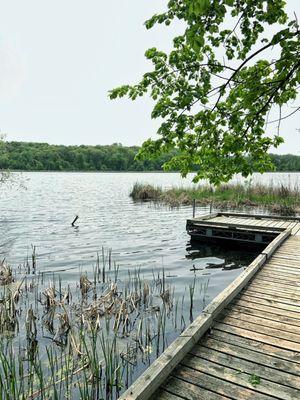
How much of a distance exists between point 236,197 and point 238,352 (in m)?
24.6

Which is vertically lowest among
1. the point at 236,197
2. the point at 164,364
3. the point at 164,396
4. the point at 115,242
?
the point at 115,242

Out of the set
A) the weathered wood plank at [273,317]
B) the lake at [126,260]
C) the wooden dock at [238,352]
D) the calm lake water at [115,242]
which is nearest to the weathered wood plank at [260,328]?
the wooden dock at [238,352]

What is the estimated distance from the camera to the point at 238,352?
408cm

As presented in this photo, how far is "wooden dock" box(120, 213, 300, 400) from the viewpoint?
331 centimetres

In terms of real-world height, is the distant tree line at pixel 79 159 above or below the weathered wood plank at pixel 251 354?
above

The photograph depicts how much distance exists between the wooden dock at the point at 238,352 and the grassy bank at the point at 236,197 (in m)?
18.4

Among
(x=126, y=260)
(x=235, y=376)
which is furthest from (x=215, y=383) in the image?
(x=126, y=260)

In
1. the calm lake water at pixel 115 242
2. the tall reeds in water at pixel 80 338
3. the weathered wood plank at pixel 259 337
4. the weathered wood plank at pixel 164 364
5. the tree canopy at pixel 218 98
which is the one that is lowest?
the calm lake water at pixel 115 242

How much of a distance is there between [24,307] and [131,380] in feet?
12.6

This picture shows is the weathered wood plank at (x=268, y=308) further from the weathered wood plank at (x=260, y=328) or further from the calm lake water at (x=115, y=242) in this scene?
the calm lake water at (x=115, y=242)

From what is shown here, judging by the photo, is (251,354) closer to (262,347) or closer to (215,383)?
(262,347)

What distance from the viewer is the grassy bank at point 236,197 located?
80.4 ft

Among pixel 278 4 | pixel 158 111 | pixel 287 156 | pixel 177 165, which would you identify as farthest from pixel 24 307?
pixel 287 156

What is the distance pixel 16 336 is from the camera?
6105 millimetres
